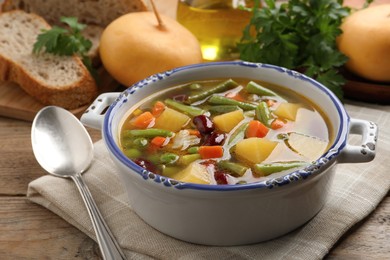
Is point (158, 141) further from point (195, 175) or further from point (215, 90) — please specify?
point (215, 90)

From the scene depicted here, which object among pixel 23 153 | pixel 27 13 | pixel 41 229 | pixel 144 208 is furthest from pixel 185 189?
pixel 27 13

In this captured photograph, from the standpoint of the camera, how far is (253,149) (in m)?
2.23

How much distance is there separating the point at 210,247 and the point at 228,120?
0.53 metres

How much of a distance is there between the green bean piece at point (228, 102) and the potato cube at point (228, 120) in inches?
3.0

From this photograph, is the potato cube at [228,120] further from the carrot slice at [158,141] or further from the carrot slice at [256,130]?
the carrot slice at [158,141]

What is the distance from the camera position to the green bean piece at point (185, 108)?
100 inches

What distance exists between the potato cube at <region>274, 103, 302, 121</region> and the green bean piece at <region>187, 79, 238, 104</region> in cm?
27

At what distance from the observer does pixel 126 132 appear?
96.6 inches

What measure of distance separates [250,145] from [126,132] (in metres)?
0.52

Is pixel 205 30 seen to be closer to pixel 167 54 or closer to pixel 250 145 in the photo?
pixel 167 54

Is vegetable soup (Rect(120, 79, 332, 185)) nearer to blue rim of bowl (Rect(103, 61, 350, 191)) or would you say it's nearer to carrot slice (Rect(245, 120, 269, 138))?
carrot slice (Rect(245, 120, 269, 138))

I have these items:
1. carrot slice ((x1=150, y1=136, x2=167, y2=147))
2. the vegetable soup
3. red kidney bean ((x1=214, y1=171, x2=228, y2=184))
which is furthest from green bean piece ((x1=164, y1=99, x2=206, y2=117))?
red kidney bean ((x1=214, y1=171, x2=228, y2=184))

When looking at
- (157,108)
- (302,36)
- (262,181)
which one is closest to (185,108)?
(157,108)

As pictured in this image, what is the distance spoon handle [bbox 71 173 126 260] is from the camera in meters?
2.14
